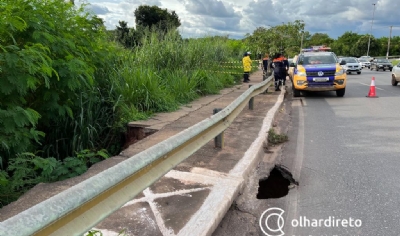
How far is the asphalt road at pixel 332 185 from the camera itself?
349 centimetres

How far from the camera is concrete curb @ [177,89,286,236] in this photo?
3063 millimetres

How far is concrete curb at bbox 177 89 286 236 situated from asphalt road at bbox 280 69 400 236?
1.77ft

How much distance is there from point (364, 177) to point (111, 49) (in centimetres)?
522

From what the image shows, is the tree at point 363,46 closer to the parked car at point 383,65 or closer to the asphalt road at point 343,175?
the parked car at point 383,65

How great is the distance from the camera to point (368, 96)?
13922mm

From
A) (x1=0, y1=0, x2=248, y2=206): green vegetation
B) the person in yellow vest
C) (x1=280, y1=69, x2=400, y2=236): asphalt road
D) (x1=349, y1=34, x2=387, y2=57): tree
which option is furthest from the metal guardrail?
(x1=349, y1=34, x2=387, y2=57): tree

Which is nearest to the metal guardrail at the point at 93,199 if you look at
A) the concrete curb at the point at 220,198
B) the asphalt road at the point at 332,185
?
the concrete curb at the point at 220,198

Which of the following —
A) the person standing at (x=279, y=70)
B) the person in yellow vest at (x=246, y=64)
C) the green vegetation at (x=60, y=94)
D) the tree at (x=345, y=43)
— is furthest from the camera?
the tree at (x=345, y=43)

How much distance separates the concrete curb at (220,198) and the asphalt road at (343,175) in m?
0.54

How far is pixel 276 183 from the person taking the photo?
493 cm

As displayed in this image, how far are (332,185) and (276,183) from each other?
75 cm

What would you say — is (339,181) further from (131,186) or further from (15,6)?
(15,6)

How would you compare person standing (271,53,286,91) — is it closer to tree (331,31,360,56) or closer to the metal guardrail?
the metal guardrail

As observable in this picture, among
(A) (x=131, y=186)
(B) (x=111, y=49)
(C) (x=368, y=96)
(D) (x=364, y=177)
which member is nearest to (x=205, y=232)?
(A) (x=131, y=186)
